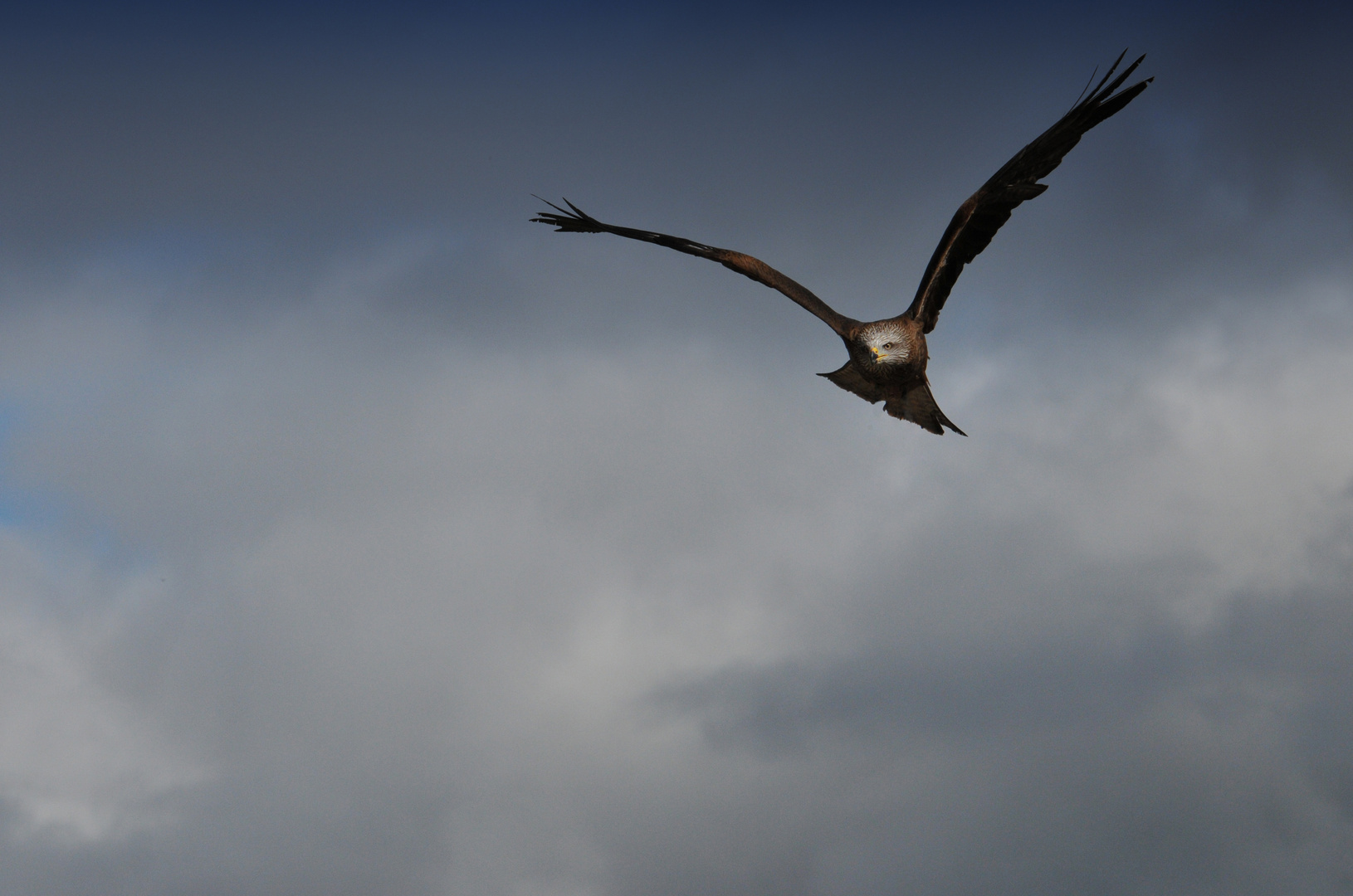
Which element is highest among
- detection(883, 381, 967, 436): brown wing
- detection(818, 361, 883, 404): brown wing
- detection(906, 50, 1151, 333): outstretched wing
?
detection(906, 50, 1151, 333): outstretched wing

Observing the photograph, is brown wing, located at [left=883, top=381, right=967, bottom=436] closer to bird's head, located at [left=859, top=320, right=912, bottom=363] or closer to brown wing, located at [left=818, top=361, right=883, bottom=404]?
brown wing, located at [left=818, top=361, right=883, bottom=404]

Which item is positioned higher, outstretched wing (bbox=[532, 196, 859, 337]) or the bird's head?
outstretched wing (bbox=[532, 196, 859, 337])

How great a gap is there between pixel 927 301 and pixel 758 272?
3.89 metres

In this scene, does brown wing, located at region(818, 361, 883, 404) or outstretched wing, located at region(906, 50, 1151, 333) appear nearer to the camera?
outstretched wing, located at region(906, 50, 1151, 333)

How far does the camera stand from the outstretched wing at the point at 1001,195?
20.3 metres

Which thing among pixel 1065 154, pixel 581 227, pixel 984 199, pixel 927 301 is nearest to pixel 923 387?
pixel 927 301

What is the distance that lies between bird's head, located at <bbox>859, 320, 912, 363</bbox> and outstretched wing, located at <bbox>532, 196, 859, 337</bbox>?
1.57 meters

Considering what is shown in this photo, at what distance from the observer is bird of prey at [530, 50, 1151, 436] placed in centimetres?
2078

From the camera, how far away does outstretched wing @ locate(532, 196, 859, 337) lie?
2388 cm

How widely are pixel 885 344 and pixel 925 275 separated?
1.85 m

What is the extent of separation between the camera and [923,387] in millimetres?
22672

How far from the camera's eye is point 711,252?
2473cm

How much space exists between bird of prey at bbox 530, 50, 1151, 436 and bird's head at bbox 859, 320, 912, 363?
2 cm

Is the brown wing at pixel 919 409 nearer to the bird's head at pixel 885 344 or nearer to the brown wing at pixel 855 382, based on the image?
the brown wing at pixel 855 382
